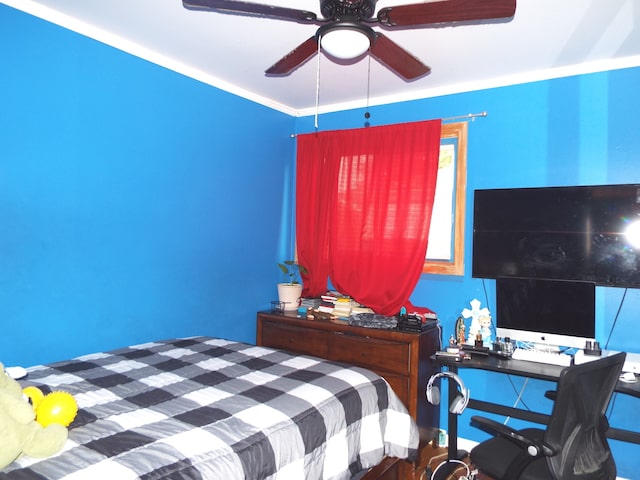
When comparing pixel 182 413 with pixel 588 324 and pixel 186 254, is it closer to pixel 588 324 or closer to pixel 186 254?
pixel 186 254

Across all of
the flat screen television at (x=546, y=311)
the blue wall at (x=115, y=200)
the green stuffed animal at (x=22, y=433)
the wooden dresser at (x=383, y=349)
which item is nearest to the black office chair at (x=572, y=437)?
the flat screen television at (x=546, y=311)

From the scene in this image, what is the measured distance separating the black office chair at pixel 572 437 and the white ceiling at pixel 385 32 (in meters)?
1.80

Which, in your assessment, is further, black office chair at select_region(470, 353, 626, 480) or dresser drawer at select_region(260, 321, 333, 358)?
dresser drawer at select_region(260, 321, 333, 358)

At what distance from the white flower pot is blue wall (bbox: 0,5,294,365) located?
0.79 feet

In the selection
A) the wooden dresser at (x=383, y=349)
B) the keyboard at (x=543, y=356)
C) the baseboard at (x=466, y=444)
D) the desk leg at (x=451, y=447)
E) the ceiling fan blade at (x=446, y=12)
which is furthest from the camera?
the baseboard at (x=466, y=444)

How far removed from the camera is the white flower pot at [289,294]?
379 centimetres

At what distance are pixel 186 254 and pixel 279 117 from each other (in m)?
1.65

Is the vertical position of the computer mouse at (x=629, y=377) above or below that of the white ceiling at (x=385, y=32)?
below

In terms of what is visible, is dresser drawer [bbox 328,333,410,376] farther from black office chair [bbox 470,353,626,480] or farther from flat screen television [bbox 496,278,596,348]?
black office chair [bbox 470,353,626,480]

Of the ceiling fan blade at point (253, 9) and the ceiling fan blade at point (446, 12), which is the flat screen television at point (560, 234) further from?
the ceiling fan blade at point (253, 9)

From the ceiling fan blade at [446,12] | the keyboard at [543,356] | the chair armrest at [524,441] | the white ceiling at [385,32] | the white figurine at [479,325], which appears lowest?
the chair armrest at [524,441]

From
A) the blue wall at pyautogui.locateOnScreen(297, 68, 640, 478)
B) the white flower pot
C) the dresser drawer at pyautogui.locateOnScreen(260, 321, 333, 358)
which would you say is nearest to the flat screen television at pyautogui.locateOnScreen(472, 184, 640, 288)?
the blue wall at pyautogui.locateOnScreen(297, 68, 640, 478)

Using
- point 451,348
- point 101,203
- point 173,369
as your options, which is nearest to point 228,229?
point 101,203

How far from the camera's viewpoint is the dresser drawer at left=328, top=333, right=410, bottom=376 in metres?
3.00
